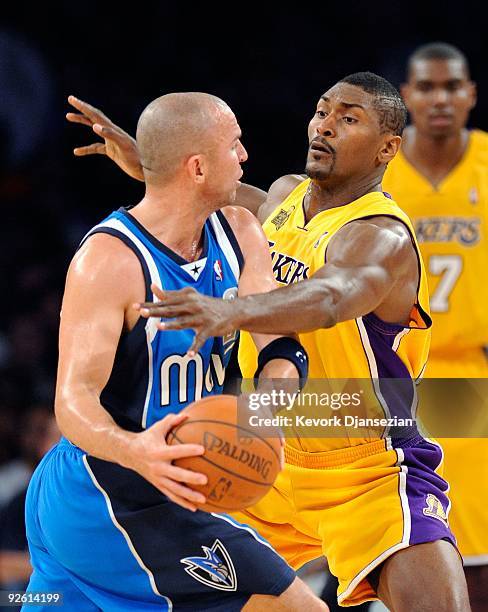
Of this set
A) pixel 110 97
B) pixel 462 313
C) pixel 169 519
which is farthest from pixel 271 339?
pixel 110 97

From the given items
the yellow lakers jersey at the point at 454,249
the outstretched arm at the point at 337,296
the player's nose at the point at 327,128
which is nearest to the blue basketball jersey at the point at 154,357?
the outstretched arm at the point at 337,296

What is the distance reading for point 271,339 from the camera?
13.2 feet

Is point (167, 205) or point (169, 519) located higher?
point (167, 205)

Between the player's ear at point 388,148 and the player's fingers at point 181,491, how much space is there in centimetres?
199

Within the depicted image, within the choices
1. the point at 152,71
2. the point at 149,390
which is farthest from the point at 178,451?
the point at 152,71

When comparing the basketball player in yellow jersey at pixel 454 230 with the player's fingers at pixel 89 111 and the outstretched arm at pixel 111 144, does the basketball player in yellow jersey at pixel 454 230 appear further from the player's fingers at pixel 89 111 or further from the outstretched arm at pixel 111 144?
the player's fingers at pixel 89 111

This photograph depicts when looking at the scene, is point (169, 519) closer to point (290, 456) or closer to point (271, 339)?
point (271, 339)

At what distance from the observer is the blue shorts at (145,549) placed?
12.4ft

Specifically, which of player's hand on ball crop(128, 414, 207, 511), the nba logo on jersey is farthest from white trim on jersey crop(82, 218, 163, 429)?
player's hand on ball crop(128, 414, 207, 511)

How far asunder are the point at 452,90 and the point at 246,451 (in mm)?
4067

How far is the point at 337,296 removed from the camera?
4.06 m

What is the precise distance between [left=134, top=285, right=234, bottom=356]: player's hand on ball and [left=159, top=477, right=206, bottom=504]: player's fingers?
15.5 inches

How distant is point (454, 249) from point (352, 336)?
2340mm

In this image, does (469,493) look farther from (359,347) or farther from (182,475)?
(182,475)
